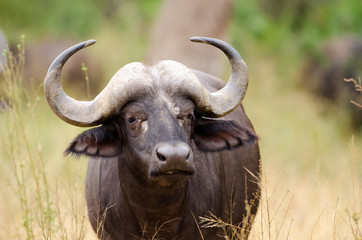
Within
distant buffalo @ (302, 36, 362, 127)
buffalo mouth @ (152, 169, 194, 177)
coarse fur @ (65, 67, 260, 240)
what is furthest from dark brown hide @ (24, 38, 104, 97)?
buffalo mouth @ (152, 169, 194, 177)

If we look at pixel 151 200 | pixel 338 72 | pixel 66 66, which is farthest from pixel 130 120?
pixel 338 72

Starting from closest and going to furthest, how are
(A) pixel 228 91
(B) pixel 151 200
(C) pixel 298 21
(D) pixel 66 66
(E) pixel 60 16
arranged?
(B) pixel 151 200 < (A) pixel 228 91 < (D) pixel 66 66 < (E) pixel 60 16 < (C) pixel 298 21

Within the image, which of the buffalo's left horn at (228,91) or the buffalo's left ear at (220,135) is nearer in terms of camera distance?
the buffalo's left horn at (228,91)

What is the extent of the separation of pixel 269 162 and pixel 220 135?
5.07 metres

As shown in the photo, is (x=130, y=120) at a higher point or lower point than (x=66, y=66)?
higher

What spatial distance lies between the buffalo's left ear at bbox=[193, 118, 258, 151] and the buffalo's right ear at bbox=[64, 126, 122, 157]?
653 mm

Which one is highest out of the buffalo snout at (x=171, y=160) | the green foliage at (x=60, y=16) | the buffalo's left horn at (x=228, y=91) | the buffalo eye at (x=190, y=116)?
the green foliage at (x=60, y=16)

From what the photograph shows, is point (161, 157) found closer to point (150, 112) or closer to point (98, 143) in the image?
point (150, 112)

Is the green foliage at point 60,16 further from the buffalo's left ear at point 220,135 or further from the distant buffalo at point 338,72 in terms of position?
the buffalo's left ear at point 220,135

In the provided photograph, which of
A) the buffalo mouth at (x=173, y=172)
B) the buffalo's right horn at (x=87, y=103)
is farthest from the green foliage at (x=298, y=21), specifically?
the buffalo mouth at (x=173, y=172)

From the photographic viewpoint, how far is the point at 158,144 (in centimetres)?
414

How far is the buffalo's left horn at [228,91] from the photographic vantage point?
4.63 meters

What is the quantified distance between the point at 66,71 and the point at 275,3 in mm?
9447

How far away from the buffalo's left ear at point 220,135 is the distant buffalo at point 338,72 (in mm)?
9278
